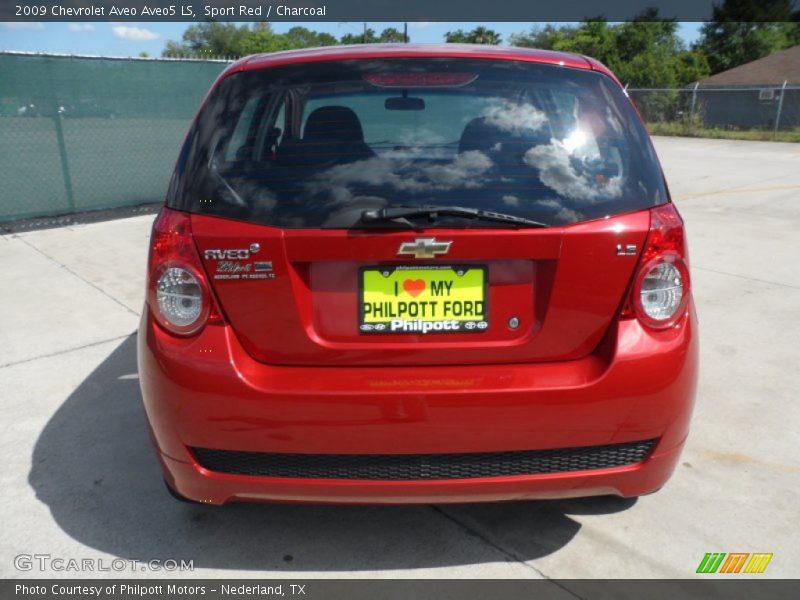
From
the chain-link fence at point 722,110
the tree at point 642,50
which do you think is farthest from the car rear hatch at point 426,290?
the tree at point 642,50

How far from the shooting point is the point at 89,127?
8758mm

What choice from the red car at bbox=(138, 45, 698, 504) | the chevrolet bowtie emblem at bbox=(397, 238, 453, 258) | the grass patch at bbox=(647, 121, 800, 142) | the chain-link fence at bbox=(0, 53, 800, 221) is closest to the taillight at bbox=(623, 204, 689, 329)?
the red car at bbox=(138, 45, 698, 504)

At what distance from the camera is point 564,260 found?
2086 mm

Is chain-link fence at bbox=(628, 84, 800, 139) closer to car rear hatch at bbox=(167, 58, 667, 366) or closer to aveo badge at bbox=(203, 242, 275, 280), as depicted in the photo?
car rear hatch at bbox=(167, 58, 667, 366)

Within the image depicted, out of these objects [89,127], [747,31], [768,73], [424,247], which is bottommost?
[89,127]

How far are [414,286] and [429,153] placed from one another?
43 cm

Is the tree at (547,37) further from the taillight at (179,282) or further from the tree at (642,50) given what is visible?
the taillight at (179,282)

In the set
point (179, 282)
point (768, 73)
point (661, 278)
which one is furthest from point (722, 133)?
point (179, 282)

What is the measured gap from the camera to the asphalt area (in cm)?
246

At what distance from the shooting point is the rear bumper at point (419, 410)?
6.73ft

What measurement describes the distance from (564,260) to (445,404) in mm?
550

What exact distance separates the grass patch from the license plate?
24.5 metres

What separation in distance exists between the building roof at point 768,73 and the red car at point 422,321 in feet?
131

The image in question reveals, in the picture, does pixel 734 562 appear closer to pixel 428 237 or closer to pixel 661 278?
pixel 661 278
